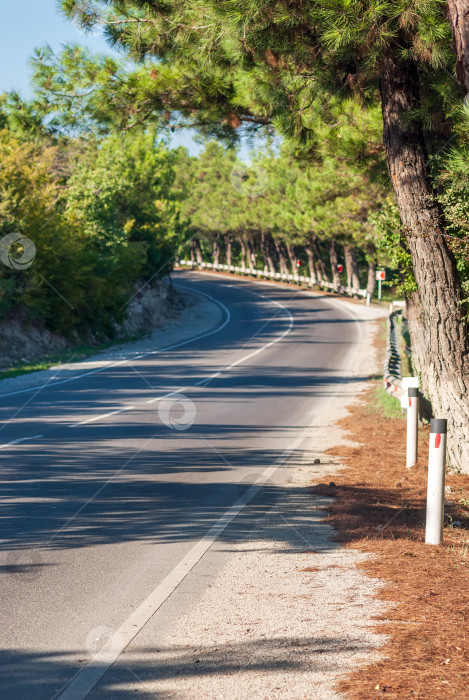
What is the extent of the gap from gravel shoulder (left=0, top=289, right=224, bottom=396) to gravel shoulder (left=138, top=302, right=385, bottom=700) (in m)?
12.6

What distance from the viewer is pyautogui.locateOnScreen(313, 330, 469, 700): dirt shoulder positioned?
4.22 meters

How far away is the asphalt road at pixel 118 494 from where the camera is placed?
494cm

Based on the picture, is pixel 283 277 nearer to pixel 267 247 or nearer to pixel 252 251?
pixel 267 247

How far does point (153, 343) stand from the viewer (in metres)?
36.3

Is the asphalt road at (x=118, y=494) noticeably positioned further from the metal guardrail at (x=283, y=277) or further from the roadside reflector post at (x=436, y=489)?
the metal guardrail at (x=283, y=277)

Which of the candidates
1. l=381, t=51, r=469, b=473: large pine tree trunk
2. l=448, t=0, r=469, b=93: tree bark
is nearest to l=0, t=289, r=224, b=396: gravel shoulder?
l=381, t=51, r=469, b=473: large pine tree trunk

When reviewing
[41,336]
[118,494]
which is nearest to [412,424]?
[118,494]

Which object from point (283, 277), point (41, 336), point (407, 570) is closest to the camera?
point (407, 570)

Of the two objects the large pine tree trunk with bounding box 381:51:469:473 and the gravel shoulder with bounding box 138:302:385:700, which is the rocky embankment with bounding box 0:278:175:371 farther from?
the gravel shoulder with bounding box 138:302:385:700

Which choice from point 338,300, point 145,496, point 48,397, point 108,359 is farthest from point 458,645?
point 338,300

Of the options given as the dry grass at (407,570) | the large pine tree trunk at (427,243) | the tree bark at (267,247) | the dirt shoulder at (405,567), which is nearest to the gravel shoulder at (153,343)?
the dirt shoulder at (405,567)

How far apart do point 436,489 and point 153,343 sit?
29907mm

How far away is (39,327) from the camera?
102ft

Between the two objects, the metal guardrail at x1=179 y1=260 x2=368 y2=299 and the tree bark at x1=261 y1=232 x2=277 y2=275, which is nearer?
the metal guardrail at x1=179 y1=260 x2=368 y2=299
